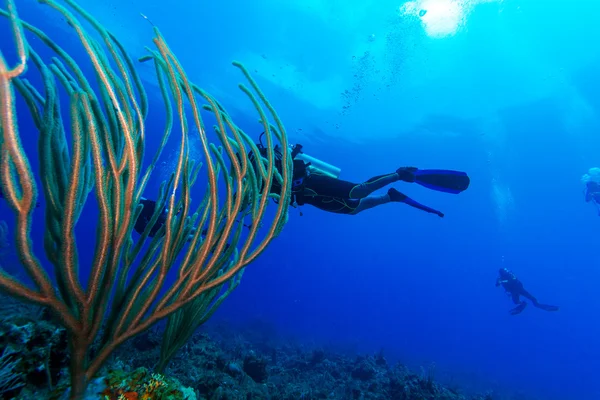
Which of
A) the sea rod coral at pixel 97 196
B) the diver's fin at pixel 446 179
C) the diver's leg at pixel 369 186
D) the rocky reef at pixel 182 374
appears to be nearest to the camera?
the sea rod coral at pixel 97 196

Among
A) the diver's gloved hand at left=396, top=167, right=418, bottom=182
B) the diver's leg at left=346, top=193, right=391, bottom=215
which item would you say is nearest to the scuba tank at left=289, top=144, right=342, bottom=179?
the diver's leg at left=346, top=193, right=391, bottom=215

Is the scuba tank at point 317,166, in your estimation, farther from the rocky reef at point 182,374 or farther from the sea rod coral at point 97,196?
the rocky reef at point 182,374

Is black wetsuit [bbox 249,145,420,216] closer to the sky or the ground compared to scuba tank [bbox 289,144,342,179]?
closer to the ground

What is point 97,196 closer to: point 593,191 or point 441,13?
point 593,191

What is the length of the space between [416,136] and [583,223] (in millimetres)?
45952

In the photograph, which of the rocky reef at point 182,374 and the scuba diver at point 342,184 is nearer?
the rocky reef at point 182,374

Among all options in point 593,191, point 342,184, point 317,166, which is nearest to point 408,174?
point 342,184

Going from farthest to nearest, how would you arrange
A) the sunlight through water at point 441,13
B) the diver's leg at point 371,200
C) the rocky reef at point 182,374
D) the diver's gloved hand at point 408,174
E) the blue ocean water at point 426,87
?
the blue ocean water at point 426,87
the sunlight through water at point 441,13
the diver's leg at point 371,200
the diver's gloved hand at point 408,174
the rocky reef at point 182,374

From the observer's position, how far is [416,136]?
31.6m

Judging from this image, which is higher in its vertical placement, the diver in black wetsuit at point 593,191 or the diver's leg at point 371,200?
the diver in black wetsuit at point 593,191

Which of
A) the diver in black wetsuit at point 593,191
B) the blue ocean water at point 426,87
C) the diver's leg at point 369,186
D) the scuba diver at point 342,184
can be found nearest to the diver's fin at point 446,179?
the scuba diver at point 342,184

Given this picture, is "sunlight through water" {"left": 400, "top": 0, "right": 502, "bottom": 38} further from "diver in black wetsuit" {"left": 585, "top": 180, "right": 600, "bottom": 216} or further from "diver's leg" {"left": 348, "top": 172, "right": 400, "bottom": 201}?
"diver's leg" {"left": 348, "top": 172, "right": 400, "bottom": 201}

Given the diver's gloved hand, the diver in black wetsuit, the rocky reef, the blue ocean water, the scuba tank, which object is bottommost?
the rocky reef

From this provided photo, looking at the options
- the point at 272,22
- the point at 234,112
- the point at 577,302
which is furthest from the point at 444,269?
the point at 272,22
